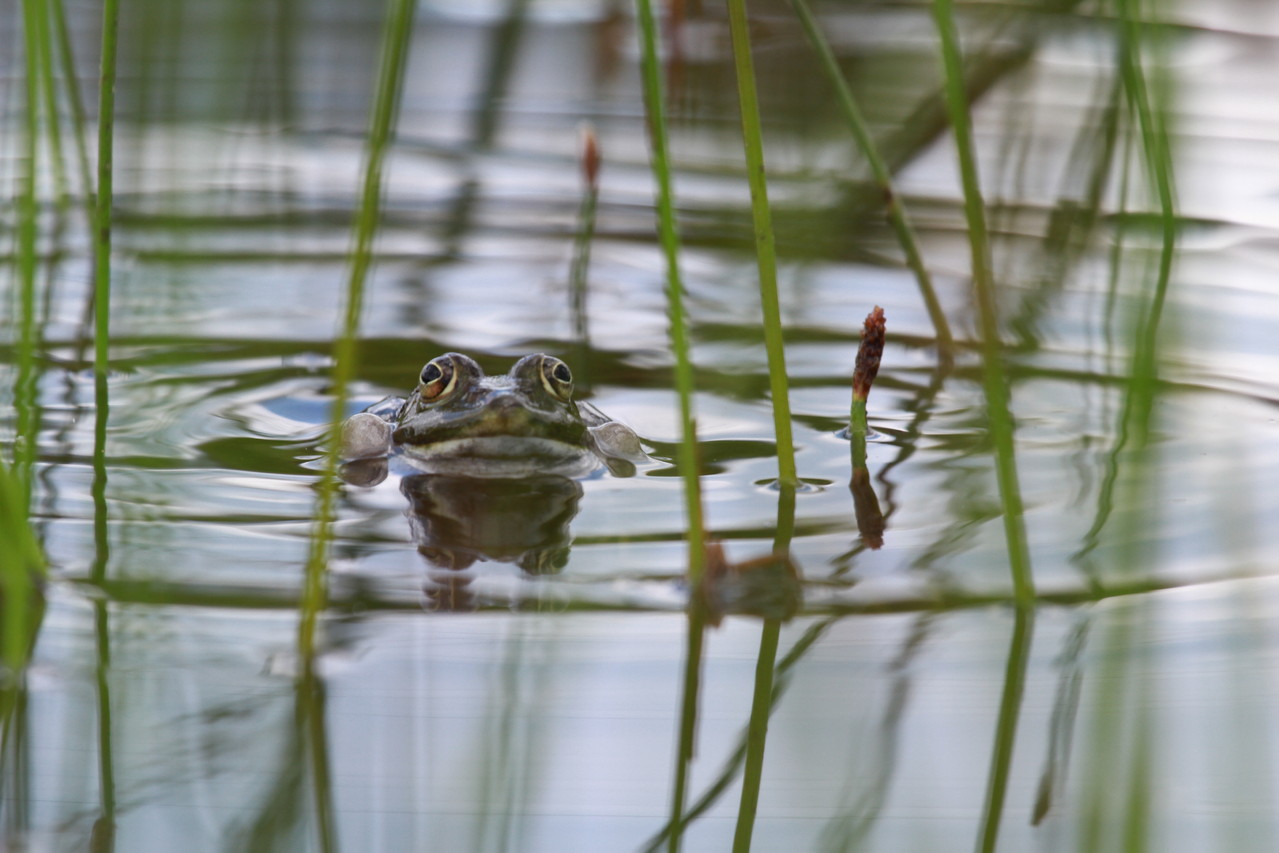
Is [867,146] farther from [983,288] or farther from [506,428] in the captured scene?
[983,288]

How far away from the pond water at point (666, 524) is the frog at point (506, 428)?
14 cm

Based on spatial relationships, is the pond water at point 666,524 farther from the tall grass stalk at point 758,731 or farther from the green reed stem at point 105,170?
the green reed stem at point 105,170

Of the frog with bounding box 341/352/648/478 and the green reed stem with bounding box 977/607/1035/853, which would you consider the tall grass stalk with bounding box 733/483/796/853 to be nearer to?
the green reed stem with bounding box 977/607/1035/853

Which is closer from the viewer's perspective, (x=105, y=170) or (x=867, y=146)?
(x=105, y=170)

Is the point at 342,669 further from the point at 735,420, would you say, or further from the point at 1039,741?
the point at 735,420

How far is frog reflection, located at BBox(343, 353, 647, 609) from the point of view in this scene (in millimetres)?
3480

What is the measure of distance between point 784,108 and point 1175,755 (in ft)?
6.58

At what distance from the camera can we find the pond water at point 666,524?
190cm

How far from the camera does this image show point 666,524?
10.0 ft

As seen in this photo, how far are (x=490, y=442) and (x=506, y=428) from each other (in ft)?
0.27

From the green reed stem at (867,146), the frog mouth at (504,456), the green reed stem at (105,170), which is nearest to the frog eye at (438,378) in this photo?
the frog mouth at (504,456)

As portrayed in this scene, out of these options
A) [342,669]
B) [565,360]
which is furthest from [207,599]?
[565,360]

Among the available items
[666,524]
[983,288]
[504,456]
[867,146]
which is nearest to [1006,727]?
[983,288]

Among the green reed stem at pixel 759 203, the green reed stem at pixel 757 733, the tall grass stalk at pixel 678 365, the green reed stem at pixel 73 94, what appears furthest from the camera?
the green reed stem at pixel 73 94
